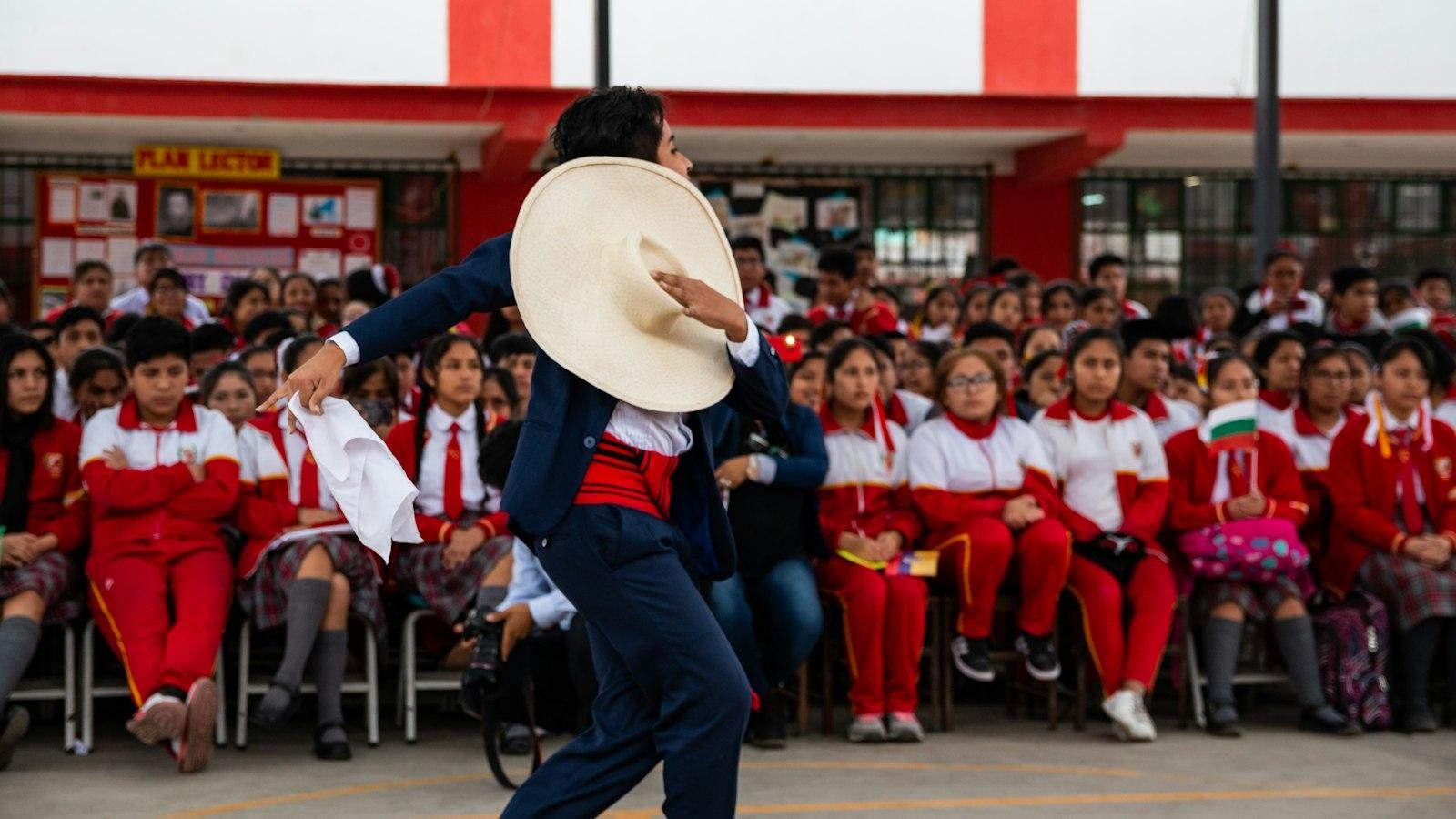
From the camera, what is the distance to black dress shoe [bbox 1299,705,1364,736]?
257 inches

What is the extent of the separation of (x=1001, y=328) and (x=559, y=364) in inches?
180

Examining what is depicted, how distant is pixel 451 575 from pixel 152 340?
1.34m

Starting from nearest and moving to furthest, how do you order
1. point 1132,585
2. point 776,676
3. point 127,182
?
point 776,676 < point 1132,585 < point 127,182

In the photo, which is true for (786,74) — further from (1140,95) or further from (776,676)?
(776,676)

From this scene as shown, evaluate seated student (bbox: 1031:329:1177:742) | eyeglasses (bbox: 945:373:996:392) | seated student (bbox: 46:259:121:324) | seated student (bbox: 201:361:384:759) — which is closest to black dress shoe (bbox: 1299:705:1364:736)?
seated student (bbox: 1031:329:1177:742)

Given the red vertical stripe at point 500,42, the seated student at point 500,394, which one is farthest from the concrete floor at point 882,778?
the red vertical stripe at point 500,42

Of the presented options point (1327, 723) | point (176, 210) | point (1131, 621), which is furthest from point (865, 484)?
point (176, 210)

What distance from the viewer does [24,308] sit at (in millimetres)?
12742

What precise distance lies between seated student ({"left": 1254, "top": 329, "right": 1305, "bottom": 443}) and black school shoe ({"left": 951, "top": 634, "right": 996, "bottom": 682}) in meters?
1.69

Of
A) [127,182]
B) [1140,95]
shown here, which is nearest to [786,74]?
[1140,95]

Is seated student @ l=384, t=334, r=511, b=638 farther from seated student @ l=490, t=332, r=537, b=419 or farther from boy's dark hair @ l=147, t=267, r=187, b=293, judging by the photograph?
boy's dark hair @ l=147, t=267, r=187, b=293

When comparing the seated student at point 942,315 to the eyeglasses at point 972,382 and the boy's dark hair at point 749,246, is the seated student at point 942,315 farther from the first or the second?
the eyeglasses at point 972,382

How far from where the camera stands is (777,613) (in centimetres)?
607

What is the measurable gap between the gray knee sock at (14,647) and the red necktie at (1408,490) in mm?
5076
